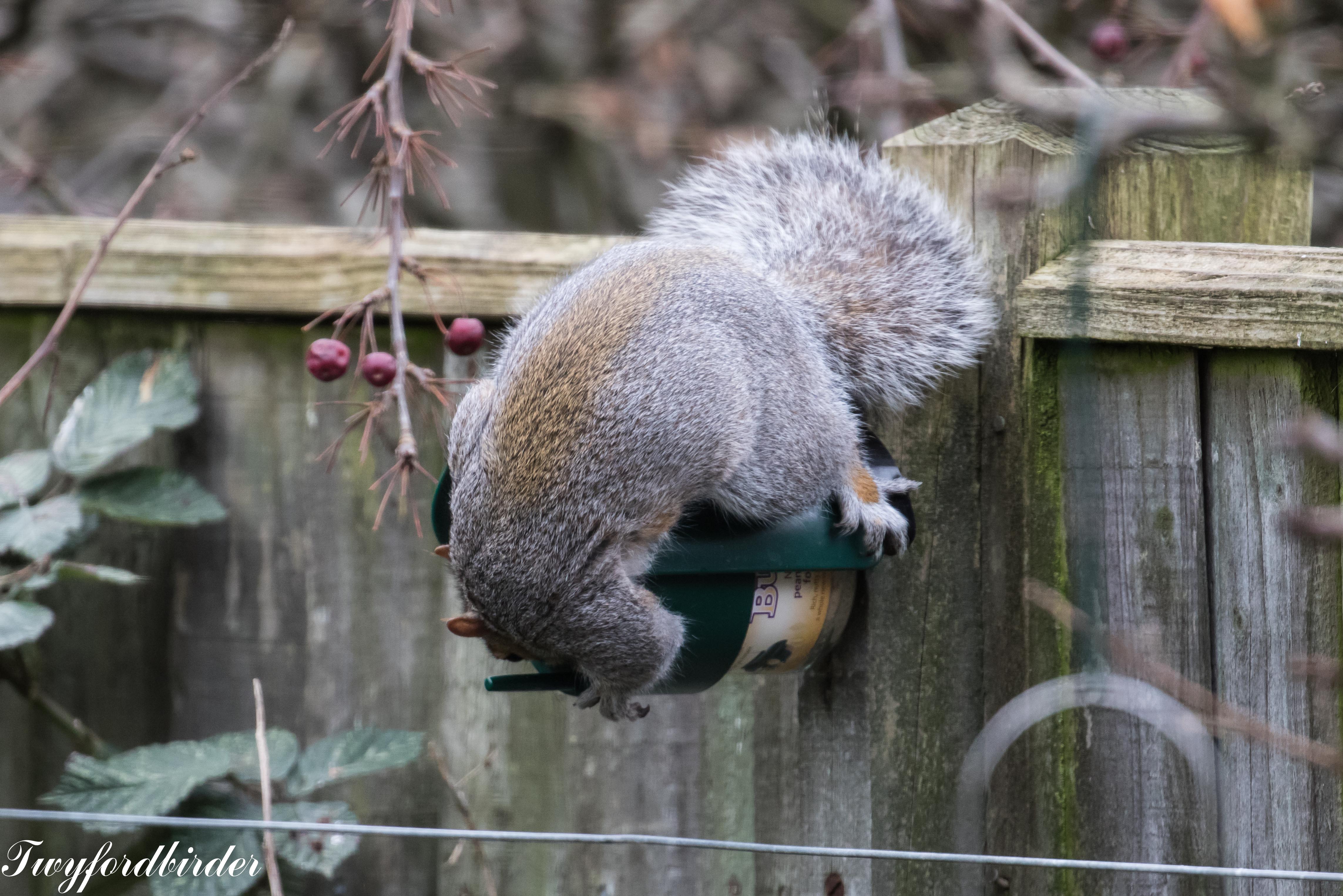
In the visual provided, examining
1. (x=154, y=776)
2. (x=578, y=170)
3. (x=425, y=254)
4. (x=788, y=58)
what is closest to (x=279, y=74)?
(x=578, y=170)

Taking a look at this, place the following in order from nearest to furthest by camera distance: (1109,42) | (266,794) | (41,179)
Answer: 1. (266,794)
2. (1109,42)
3. (41,179)

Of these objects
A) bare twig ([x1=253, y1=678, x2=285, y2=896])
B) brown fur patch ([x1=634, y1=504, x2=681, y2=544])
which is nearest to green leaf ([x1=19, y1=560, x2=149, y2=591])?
bare twig ([x1=253, y1=678, x2=285, y2=896])

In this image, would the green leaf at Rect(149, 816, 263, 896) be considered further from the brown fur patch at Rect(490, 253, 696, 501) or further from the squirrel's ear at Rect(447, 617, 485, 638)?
the brown fur patch at Rect(490, 253, 696, 501)

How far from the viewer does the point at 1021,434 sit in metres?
1.26

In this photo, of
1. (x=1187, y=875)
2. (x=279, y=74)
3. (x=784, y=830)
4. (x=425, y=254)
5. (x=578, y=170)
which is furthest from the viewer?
(x=578, y=170)

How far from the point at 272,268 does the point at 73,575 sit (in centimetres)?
47

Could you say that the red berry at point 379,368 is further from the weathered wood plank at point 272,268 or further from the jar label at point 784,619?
the jar label at point 784,619

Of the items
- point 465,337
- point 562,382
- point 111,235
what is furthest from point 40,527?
point 562,382

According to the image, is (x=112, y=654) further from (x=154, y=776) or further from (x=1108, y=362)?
(x=1108, y=362)

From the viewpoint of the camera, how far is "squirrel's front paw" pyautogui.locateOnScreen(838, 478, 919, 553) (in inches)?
49.5

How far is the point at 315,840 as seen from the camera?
156cm

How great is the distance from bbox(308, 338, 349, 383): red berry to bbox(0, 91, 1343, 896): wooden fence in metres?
0.23

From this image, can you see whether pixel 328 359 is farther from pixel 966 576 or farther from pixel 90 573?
pixel 966 576

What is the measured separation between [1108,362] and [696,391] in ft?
1.31
